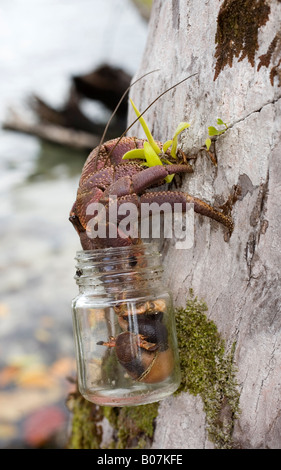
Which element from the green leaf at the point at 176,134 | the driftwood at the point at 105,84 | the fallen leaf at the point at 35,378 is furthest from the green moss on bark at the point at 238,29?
the driftwood at the point at 105,84

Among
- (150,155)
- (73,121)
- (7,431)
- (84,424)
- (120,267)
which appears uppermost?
(73,121)

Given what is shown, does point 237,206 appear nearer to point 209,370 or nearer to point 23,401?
point 209,370

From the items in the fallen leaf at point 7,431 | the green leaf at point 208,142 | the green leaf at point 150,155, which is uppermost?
the green leaf at point 208,142

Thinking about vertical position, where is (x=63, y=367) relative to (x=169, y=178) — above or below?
below

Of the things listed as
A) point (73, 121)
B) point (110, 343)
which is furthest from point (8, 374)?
point (73, 121)

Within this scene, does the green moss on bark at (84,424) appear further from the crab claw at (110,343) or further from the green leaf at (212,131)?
the green leaf at (212,131)

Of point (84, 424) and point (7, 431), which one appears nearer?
point (84, 424)

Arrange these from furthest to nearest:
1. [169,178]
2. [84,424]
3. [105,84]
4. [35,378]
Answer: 1. [105,84]
2. [35,378]
3. [84,424]
4. [169,178]
